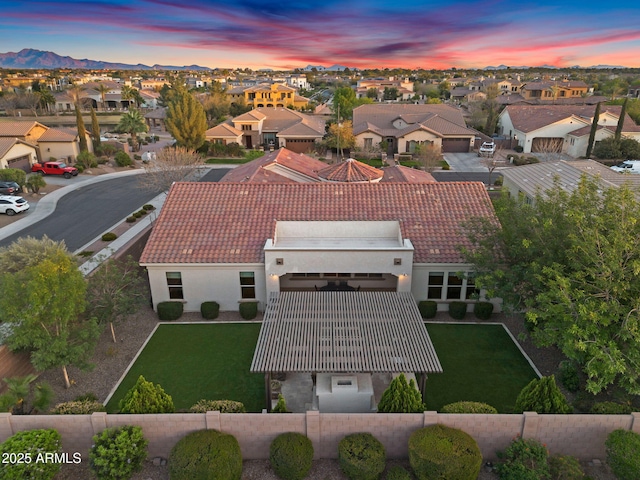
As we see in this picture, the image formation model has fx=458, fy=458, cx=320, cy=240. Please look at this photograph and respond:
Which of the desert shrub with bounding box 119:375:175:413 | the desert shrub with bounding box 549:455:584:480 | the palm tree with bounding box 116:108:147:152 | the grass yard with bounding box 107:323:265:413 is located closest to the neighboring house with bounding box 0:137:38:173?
the palm tree with bounding box 116:108:147:152

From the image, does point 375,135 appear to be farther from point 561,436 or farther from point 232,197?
point 561,436

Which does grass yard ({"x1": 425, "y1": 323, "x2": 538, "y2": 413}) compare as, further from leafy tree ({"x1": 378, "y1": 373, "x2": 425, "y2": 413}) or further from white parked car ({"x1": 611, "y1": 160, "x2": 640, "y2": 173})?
white parked car ({"x1": 611, "y1": 160, "x2": 640, "y2": 173})

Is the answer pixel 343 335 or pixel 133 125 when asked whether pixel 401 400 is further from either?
pixel 133 125

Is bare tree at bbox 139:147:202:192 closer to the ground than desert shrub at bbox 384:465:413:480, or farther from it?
farther from it

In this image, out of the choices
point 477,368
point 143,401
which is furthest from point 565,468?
point 143,401

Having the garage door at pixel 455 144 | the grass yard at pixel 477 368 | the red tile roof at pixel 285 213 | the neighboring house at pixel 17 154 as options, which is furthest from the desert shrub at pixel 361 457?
the garage door at pixel 455 144
